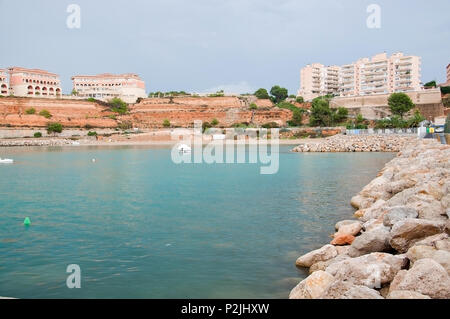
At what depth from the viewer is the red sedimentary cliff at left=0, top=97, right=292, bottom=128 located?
98.4m

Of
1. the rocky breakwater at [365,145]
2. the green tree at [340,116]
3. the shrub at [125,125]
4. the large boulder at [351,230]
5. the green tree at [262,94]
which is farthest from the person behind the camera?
the green tree at [262,94]

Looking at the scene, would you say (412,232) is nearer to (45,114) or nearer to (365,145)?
(365,145)

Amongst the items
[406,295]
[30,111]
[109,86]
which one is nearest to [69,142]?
[30,111]

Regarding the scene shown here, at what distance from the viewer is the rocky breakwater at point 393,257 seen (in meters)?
5.95

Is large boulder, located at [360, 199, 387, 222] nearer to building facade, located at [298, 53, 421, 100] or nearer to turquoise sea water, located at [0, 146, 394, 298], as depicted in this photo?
turquoise sea water, located at [0, 146, 394, 298]

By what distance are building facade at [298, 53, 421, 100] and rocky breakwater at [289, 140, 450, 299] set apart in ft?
312

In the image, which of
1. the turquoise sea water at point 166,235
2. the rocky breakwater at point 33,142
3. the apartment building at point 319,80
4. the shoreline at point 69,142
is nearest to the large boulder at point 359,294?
the turquoise sea water at point 166,235

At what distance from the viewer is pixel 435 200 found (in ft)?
35.2

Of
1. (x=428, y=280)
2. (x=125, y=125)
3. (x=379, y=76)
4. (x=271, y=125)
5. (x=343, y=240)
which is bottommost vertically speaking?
(x=343, y=240)

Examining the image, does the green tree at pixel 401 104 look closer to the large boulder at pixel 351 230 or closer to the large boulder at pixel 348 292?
the large boulder at pixel 351 230

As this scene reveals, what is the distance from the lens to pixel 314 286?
273 inches

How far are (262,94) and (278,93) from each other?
8.07 metres
